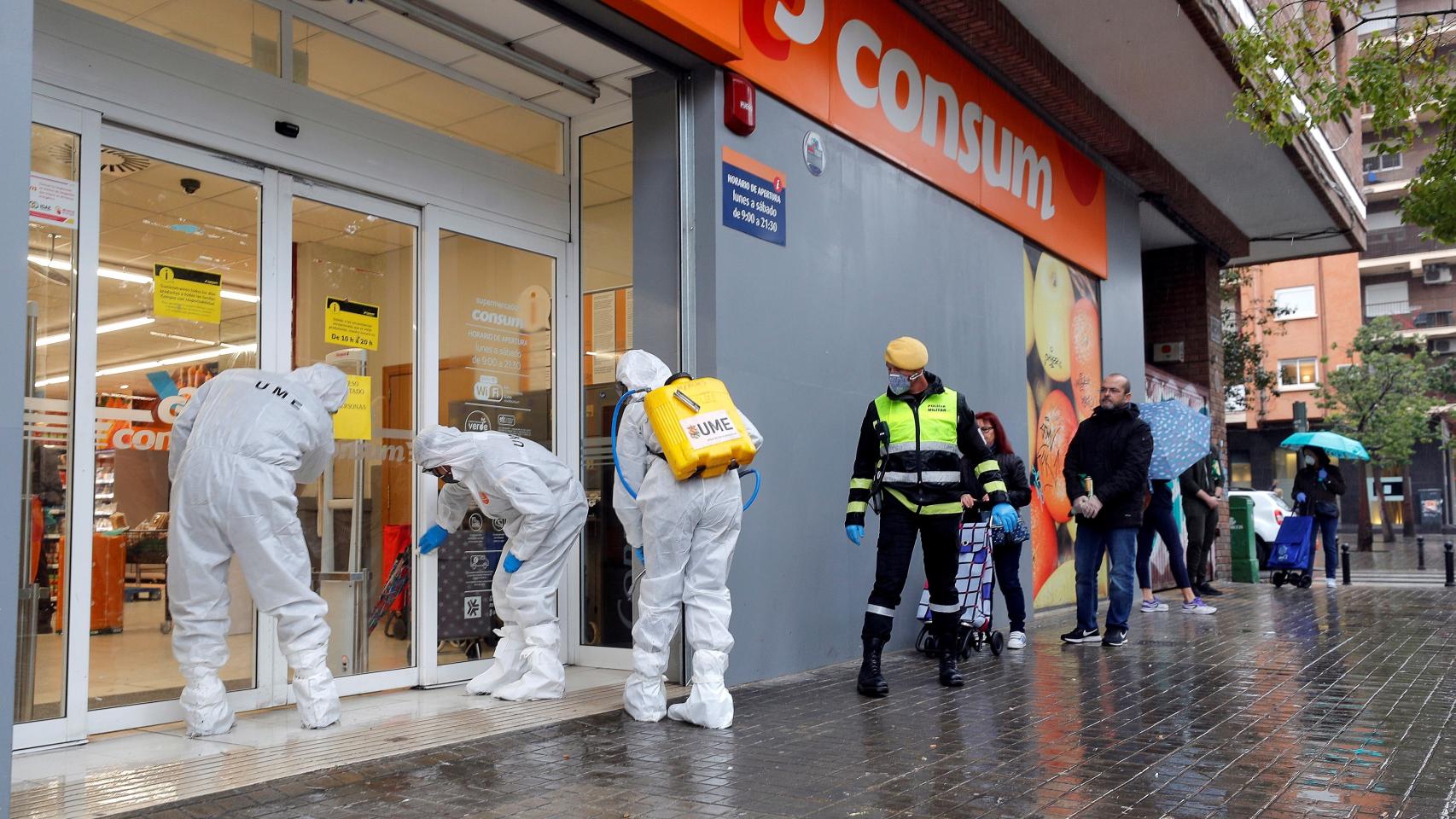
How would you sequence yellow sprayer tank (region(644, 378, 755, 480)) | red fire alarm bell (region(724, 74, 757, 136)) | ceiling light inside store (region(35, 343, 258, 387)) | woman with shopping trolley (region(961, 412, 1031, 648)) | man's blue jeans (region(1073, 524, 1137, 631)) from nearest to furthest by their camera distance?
ceiling light inside store (region(35, 343, 258, 387)) < yellow sprayer tank (region(644, 378, 755, 480)) < red fire alarm bell (region(724, 74, 757, 136)) < woman with shopping trolley (region(961, 412, 1031, 648)) < man's blue jeans (region(1073, 524, 1137, 631))

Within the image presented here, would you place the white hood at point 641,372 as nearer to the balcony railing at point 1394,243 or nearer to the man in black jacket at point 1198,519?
the man in black jacket at point 1198,519

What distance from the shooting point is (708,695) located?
5621mm

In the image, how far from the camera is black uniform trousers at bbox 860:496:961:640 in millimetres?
6660

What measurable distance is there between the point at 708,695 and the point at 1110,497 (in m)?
4.35

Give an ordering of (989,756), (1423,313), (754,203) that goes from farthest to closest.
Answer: (1423,313)
(754,203)
(989,756)

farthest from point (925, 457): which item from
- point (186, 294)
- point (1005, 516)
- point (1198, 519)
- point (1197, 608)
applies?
point (1198, 519)

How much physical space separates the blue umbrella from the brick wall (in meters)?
7.00

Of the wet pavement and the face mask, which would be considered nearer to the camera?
the wet pavement

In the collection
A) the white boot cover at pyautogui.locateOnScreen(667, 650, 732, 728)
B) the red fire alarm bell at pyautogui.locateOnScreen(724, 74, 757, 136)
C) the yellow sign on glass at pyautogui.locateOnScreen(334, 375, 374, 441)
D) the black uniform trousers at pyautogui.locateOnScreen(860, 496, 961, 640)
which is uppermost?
the red fire alarm bell at pyautogui.locateOnScreen(724, 74, 757, 136)

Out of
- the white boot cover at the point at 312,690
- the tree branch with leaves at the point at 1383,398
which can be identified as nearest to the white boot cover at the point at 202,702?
the white boot cover at the point at 312,690

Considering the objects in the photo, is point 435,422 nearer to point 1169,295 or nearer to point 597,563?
point 597,563

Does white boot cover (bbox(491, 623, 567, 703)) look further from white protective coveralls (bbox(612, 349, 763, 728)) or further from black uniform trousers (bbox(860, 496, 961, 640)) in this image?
black uniform trousers (bbox(860, 496, 961, 640))

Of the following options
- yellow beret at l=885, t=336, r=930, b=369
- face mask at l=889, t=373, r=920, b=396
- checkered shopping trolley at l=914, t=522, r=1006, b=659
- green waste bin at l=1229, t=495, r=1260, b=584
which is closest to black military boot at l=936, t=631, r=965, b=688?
checkered shopping trolley at l=914, t=522, r=1006, b=659

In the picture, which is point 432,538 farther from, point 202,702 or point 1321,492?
point 1321,492
